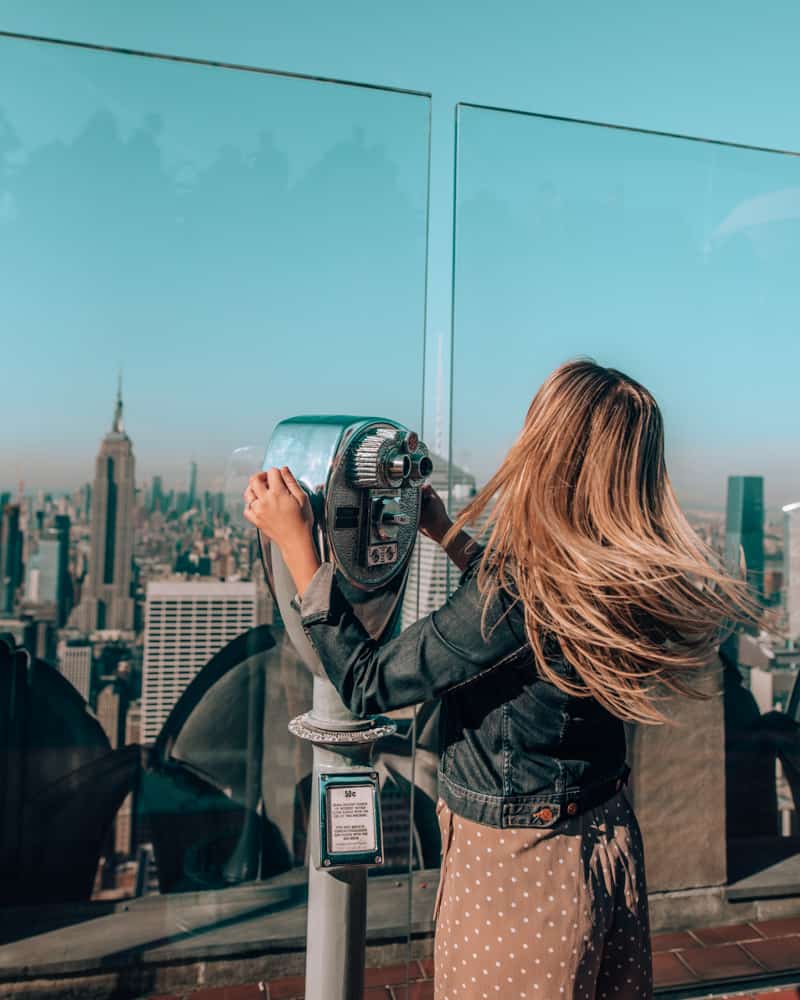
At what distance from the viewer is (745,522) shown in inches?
92.0

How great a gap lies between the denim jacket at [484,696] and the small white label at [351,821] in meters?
0.13

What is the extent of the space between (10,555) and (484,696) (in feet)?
3.92

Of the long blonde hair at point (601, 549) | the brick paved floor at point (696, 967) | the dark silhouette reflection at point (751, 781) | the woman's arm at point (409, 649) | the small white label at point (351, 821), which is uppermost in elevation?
the long blonde hair at point (601, 549)

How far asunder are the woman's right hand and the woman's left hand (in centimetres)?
35

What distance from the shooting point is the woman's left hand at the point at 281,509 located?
42.7 inches

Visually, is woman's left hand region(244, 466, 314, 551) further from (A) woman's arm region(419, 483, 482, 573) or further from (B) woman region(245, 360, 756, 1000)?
(A) woman's arm region(419, 483, 482, 573)

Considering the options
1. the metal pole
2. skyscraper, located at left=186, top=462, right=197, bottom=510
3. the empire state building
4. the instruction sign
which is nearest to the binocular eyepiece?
the metal pole

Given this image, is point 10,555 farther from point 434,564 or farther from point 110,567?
point 434,564

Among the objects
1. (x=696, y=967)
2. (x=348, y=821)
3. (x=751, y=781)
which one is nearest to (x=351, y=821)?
(x=348, y=821)

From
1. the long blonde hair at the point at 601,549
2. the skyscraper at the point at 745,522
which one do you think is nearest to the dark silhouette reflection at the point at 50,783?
the long blonde hair at the point at 601,549


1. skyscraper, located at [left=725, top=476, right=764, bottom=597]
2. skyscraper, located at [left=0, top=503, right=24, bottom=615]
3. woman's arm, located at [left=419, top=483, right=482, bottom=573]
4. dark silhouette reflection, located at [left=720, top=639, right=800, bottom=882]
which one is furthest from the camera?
dark silhouette reflection, located at [left=720, top=639, right=800, bottom=882]

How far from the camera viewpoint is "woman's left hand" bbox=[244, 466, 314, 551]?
1.08 m

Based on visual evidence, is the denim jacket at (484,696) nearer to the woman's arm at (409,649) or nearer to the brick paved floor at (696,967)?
the woman's arm at (409,649)

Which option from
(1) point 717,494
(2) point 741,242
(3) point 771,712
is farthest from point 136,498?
(3) point 771,712
